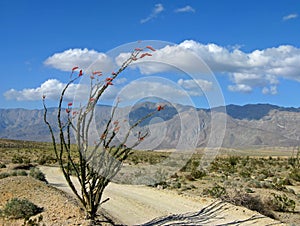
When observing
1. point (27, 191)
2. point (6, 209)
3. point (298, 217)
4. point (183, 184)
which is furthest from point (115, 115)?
point (183, 184)

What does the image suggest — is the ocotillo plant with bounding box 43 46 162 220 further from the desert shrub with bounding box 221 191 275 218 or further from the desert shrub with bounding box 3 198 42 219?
the desert shrub with bounding box 221 191 275 218

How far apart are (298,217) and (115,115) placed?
342 inches

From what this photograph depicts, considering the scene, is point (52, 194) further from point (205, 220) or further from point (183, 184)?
point (183, 184)

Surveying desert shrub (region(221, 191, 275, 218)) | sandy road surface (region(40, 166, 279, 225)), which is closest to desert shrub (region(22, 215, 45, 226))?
sandy road surface (region(40, 166, 279, 225))

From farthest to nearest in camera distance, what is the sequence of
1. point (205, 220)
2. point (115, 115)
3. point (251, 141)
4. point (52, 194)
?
1. point (251, 141)
2. point (52, 194)
3. point (205, 220)
4. point (115, 115)

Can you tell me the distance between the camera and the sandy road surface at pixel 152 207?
45.1 ft

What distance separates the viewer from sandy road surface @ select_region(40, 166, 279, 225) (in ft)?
45.1

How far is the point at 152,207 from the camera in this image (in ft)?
51.4

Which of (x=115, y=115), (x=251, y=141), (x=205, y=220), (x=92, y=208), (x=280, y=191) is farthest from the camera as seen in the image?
(x=251, y=141)

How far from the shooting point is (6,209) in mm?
12984

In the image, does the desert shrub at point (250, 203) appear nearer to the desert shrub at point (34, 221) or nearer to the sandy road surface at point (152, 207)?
the sandy road surface at point (152, 207)

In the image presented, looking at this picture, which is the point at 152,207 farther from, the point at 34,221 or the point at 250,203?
the point at 34,221

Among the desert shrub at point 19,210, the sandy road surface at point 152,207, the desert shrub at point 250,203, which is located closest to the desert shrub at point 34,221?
the desert shrub at point 19,210

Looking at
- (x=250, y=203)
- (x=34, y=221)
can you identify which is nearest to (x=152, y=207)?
(x=250, y=203)
